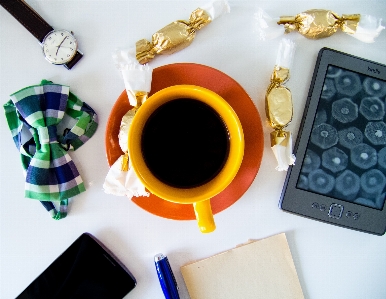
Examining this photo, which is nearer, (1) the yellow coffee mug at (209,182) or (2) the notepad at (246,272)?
(1) the yellow coffee mug at (209,182)

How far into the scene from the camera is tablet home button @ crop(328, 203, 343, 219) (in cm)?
65

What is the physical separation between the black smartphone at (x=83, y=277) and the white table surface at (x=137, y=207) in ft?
0.06

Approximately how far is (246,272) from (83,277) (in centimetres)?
Answer: 27

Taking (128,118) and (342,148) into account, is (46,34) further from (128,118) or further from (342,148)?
(342,148)

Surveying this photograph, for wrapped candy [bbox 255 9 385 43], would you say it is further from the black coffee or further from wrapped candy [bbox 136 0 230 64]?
the black coffee

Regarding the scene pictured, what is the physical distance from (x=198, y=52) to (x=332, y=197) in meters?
0.32

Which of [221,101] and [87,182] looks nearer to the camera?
[221,101]

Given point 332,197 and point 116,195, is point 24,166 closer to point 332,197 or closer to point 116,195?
point 116,195

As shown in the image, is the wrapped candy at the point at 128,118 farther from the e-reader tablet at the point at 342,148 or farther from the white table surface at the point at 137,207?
the e-reader tablet at the point at 342,148

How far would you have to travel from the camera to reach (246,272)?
26.3 inches

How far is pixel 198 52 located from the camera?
0.64 metres

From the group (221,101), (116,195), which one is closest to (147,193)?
(116,195)

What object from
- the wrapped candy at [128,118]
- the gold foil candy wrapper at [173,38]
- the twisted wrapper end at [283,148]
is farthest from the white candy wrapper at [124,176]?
the twisted wrapper end at [283,148]

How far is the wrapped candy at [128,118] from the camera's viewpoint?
0.58 m
